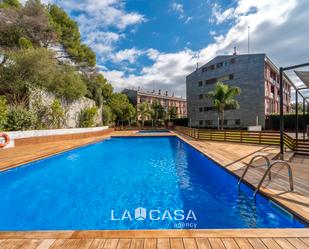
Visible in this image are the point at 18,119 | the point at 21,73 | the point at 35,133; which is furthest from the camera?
the point at 21,73

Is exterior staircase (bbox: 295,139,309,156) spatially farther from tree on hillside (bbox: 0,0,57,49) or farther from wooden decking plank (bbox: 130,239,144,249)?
tree on hillside (bbox: 0,0,57,49)

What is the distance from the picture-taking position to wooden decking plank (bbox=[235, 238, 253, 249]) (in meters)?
1.97

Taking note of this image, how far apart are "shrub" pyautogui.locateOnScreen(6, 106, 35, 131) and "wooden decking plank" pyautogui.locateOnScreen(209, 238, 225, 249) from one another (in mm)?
12372

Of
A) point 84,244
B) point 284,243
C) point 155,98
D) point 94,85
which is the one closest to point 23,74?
point 94,85

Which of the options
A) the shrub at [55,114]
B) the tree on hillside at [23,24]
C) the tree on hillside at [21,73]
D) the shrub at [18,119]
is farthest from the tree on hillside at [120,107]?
the shrub at [18,119]

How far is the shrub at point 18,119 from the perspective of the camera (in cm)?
1063

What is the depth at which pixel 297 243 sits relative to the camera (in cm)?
204

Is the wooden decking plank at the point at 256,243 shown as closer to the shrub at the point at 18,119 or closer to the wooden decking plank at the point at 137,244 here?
the wooden decking plank at the point at 137,244

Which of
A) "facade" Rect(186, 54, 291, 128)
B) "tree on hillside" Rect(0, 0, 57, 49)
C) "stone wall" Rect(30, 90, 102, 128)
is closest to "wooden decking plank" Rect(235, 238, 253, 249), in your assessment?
"stone wall" Rect(30, 90, 102, 128)

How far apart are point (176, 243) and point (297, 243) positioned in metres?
1.33

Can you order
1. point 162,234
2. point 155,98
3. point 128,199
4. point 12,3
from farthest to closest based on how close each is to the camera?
point 155,98 → point 12,3 → point 128,199 → point 162,234

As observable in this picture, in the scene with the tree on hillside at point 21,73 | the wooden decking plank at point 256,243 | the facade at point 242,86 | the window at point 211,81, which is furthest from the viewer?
the window at point 211,81

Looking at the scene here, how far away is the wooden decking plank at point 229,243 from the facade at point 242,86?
23.8 metres

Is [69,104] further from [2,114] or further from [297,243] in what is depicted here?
[297,243]
